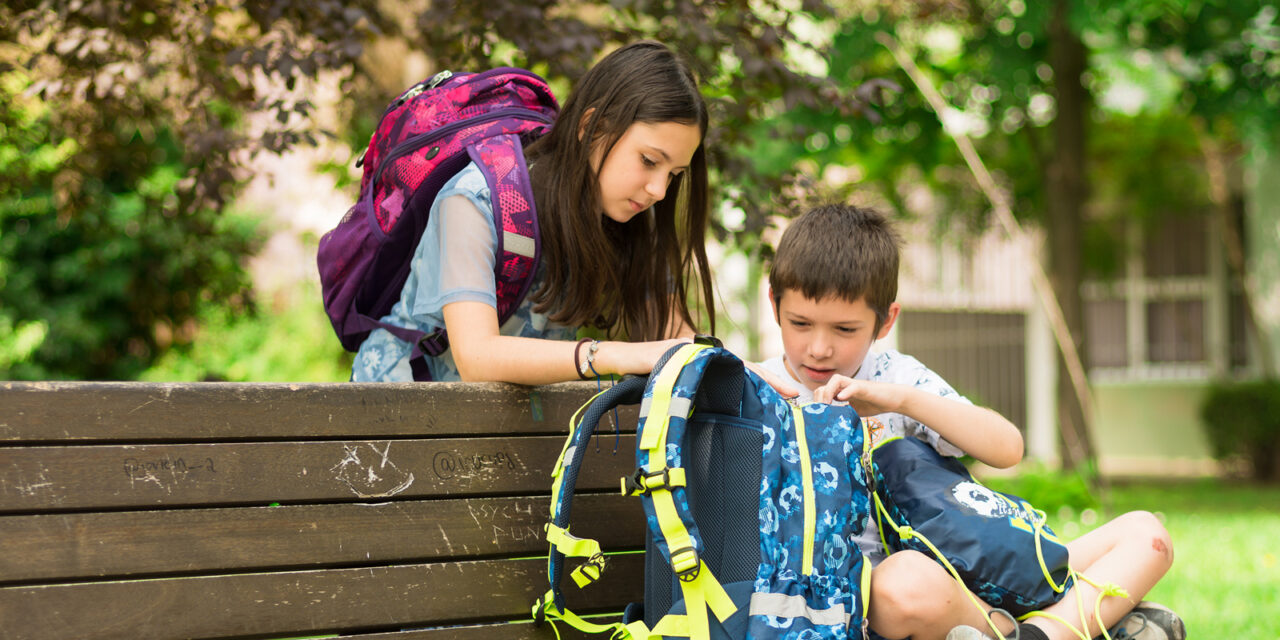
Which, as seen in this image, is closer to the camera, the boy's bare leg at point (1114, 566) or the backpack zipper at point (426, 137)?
the boy's bare leg at point (1114, 566)

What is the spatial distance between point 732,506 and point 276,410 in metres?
0.80

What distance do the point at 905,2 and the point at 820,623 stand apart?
6.17m

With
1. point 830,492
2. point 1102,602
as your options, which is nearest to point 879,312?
point 830,492

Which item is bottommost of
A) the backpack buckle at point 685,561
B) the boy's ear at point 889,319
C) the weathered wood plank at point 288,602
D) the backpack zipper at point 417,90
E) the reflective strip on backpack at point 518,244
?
the weathered wood plank at point 288,602

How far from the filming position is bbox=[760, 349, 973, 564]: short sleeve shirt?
7.18 feet

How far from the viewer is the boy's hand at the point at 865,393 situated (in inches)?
80.4

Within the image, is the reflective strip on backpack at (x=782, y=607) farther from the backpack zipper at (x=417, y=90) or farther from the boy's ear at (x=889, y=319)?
the backpack zipper at (x=417, y=90)

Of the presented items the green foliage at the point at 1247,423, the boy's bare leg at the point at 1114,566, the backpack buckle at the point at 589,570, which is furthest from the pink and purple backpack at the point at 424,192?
the green foliage at the point at 1247,423

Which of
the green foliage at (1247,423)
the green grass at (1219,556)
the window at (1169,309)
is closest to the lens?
Result: the green grass at (1219,556)

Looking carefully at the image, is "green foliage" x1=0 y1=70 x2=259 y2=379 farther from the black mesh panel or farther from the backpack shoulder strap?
the black mesh panel

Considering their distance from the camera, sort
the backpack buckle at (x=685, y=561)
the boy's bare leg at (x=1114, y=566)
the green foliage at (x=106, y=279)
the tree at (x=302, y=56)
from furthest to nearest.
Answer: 1. the green foliage at (x=106, y=279)
2. the tree at (x=302, y=56)
3. the boy's bare leg at (x=1114, y=566)
4. the backpack buckle at (x=685, y=561)

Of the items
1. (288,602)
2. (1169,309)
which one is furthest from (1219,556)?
(1169,309)

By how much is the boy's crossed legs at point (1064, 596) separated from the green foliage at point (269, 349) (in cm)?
780

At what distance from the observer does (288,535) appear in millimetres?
1903
